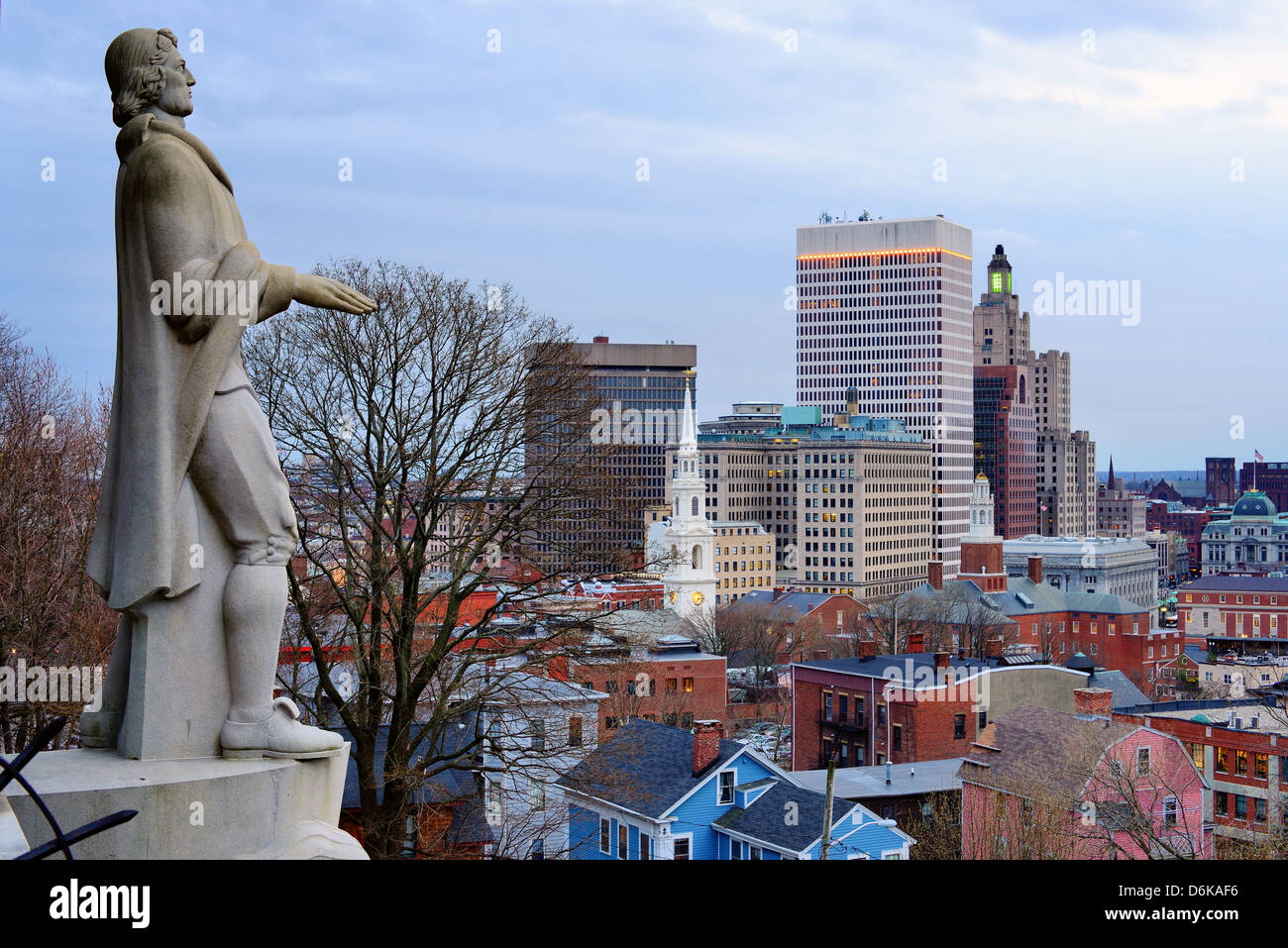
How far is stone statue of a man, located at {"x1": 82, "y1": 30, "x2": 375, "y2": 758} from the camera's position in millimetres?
6664

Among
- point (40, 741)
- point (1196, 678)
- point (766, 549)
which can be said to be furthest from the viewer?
point (766, 549)

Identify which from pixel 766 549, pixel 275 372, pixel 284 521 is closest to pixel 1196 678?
pixel 766 549

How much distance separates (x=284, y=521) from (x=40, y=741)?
2.72 meters

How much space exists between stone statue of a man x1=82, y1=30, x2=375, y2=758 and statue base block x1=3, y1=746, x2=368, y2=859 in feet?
0.64

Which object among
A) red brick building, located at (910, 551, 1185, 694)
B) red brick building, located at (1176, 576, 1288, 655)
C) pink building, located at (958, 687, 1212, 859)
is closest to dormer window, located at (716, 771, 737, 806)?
pink building, located at (958, 687, 1212, 859)

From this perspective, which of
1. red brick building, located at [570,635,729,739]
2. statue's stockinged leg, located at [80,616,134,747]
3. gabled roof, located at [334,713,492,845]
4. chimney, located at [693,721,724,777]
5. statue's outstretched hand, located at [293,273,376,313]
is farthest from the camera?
red brick building, located at [570,635,729,739]

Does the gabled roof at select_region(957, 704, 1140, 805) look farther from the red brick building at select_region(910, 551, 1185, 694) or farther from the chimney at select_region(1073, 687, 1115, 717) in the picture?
the red brick building at select_region(910, 551, 1185, 694)

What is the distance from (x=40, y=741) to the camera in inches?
169

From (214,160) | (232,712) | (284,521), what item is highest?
(214,160)

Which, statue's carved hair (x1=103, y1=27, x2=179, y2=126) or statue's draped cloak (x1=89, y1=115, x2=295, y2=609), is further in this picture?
statue's carved hair (x1=103, y1=27, x2=179, y2=126)

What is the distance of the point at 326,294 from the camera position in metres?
7.28

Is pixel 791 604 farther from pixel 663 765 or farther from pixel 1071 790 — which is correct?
pixel 1071 790
